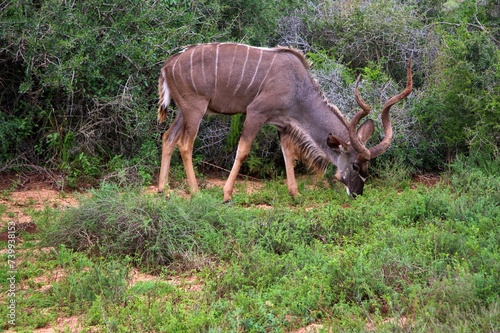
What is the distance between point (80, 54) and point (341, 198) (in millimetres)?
3174

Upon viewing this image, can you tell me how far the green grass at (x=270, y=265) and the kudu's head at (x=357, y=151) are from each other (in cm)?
78

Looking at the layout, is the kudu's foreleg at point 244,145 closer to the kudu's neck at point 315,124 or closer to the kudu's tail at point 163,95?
the kudu's neck at point 315,124

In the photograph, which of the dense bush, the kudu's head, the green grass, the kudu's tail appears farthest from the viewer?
the dense bush

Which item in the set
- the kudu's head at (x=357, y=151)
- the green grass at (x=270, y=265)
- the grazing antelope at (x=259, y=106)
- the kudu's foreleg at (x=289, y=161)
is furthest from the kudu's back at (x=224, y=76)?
the green grass at (x=270, y=265)

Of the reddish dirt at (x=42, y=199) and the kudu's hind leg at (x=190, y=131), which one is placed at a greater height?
the kudu's hind leg at (x=190, y=131)

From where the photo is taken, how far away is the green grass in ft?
14.2

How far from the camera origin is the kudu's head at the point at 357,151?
7.45 meters

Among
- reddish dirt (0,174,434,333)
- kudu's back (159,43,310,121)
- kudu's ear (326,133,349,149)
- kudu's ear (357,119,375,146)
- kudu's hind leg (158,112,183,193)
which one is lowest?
reddish dirt (0,174,434,333)

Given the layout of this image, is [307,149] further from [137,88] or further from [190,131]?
[137,88]

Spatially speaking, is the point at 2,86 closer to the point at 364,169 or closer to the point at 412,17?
the point at 364,169

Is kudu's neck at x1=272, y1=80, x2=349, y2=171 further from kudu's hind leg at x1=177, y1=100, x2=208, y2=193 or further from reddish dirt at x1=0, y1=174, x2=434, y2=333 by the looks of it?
kudu's hind leg at x1=177, y1=100, x2=208, y2=193

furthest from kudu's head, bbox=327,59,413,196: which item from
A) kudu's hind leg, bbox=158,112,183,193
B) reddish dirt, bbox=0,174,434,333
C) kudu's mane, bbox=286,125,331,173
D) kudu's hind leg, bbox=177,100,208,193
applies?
kudu's hind leg, bbox=158,112,183,193

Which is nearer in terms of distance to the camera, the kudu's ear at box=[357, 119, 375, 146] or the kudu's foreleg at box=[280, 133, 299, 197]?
the kudu's ear at box=[357, 119, 375, 146]

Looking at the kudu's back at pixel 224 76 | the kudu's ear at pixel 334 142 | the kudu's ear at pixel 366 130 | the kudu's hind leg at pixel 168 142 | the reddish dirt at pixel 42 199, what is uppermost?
the kudu's back at pixel 224 76
